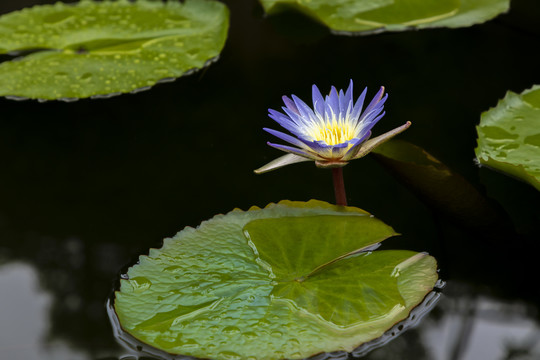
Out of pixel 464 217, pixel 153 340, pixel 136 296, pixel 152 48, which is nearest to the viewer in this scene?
pixel 153 340

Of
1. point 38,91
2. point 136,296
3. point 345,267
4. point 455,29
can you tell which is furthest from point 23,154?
point 455,29

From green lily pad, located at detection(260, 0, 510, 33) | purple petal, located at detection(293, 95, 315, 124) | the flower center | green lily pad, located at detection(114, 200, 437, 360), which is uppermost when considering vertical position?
green lily pad, located at detection(260, 0, 510, 33)

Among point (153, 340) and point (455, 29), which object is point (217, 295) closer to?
point (153, 340)

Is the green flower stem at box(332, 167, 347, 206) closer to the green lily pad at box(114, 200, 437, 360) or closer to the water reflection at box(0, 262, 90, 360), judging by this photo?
the green lily pad at box(114, 200, 437, 360)

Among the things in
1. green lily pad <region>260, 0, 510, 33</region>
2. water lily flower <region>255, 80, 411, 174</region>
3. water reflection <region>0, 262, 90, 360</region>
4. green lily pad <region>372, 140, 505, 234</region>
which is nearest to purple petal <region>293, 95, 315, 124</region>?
water lily flower <region>255, 80, 411, 174</region>

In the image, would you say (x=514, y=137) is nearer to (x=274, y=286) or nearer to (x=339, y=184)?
(x=339, y=184)

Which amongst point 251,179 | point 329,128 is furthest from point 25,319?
point 329,128
